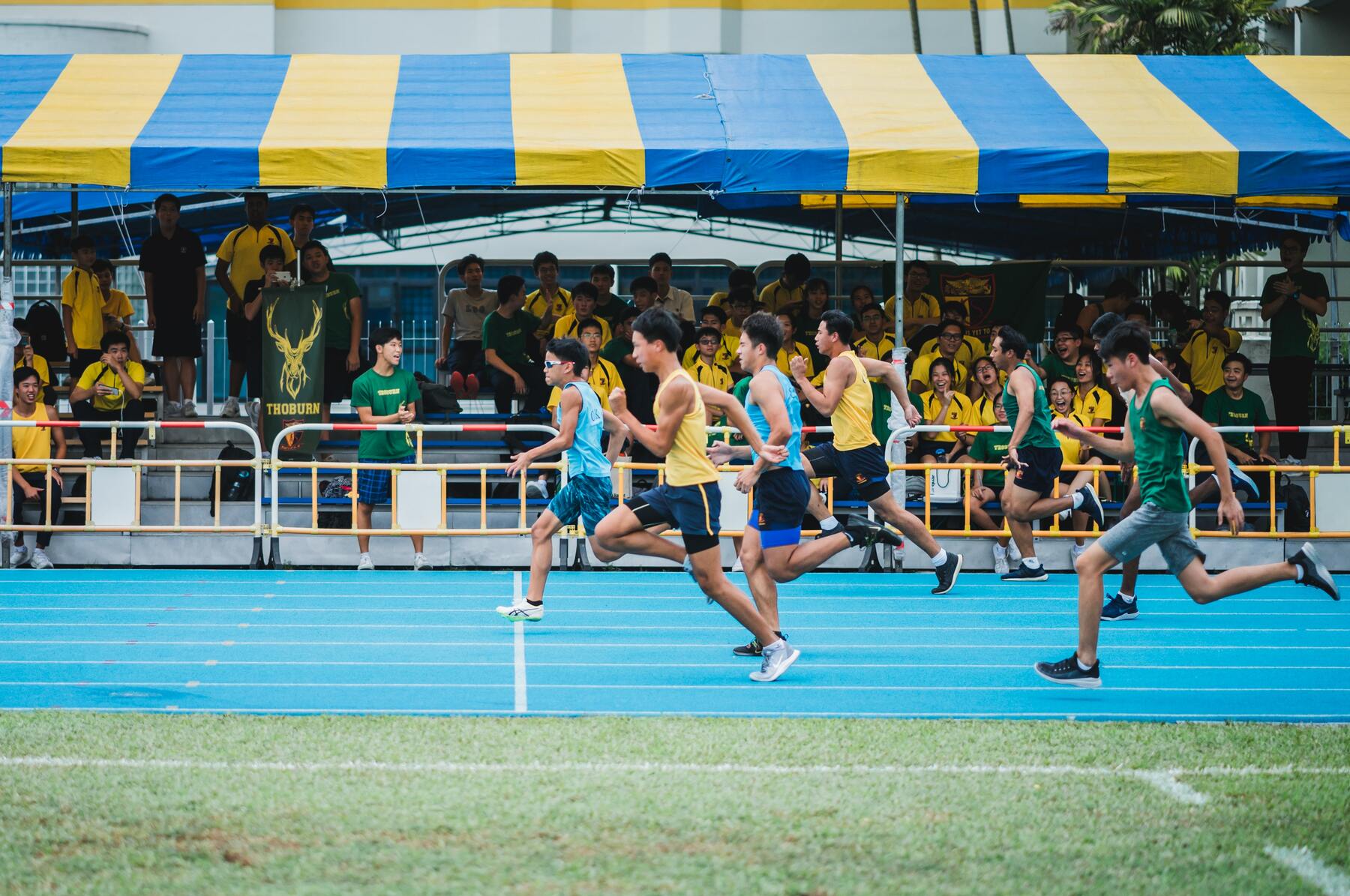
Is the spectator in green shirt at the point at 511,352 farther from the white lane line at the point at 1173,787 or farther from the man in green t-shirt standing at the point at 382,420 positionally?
the white lane line at the point at 1173,787

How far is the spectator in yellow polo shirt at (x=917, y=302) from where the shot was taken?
54.7 feet

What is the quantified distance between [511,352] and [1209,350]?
702 centimetres

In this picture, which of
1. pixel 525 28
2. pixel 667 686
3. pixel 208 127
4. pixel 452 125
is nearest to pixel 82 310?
pixel 208 127

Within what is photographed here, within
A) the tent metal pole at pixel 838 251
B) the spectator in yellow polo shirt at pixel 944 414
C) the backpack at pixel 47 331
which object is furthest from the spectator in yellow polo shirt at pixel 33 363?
the tent metal pole at pixel 838 251

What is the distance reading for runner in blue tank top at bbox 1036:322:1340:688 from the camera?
798 centimetres

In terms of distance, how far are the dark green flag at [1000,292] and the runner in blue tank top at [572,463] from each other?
24.5ft

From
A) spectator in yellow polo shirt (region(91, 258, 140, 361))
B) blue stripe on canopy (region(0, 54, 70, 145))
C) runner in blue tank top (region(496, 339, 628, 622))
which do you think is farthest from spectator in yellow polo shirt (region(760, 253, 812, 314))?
blue stripe on canopy (region(0, 54, 70, 145))

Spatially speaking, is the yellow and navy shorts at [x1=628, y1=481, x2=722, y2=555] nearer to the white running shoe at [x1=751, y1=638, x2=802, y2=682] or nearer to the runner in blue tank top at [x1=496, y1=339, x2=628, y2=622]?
the white running shoe at [x1=751, y1=638, x2=802, y2=682]

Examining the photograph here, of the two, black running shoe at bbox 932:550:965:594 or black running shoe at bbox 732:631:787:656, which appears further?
black running shoe at bbox 932:550:965:594

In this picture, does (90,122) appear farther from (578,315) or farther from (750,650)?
(750,650)

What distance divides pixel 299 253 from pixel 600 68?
3.41 meters

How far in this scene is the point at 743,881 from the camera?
4.96 meters

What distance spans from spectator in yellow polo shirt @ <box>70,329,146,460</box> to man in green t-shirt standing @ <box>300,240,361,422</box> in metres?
1.71

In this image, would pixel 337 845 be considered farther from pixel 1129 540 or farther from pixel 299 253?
pixel 299 253
